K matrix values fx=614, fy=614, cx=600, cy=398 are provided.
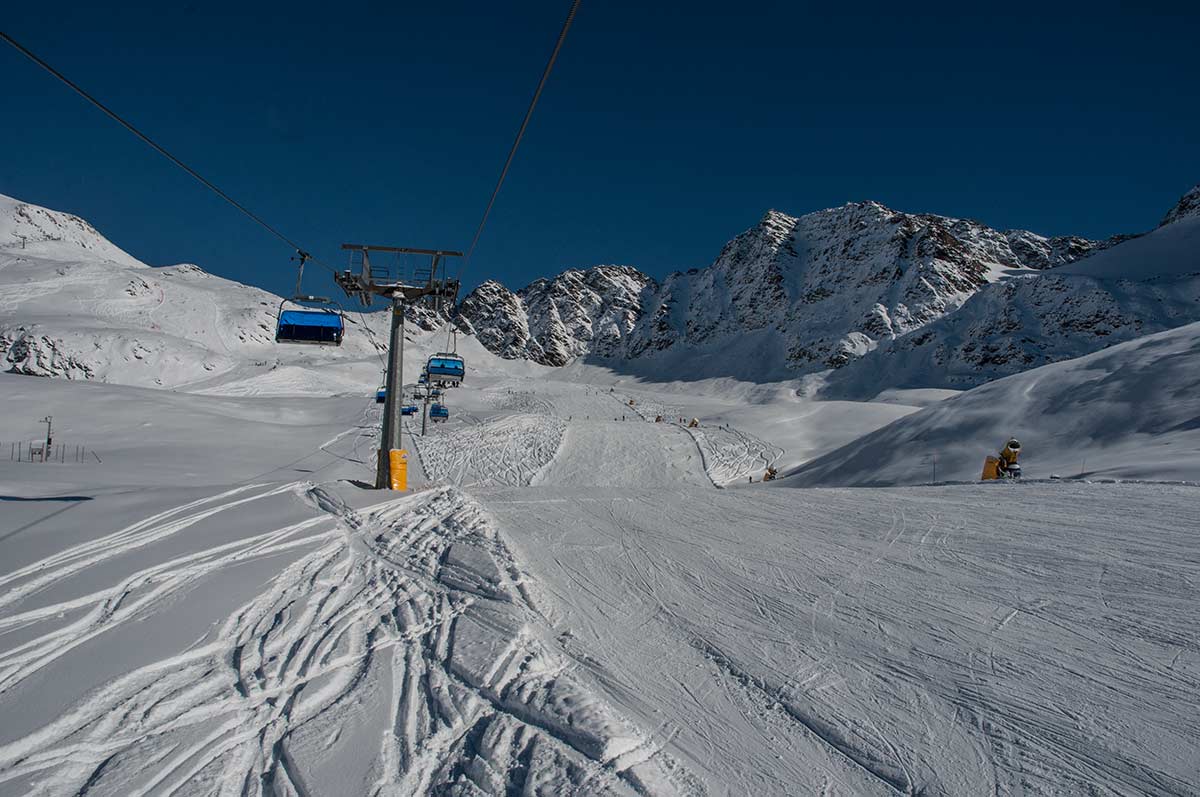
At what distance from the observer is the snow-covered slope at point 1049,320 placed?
202 ft

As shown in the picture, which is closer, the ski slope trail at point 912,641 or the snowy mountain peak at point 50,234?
the ski slope trail at point 912,641

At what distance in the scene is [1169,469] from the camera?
9883mm

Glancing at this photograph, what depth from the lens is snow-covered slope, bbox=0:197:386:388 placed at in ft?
243

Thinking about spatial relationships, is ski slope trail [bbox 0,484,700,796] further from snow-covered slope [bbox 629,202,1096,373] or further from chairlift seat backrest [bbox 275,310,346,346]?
snow-covered slope [bbox 629,202,1096,373]

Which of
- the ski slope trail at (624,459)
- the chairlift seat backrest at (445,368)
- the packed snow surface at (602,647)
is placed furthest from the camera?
the chairlift seat backrest at (445,368)

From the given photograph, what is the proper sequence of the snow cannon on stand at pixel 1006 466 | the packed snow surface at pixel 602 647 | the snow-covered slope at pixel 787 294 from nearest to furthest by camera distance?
the packed snow surface at pixel 602 647 < the snow cannon on stand at pixel 1006 466 < the snow-covered slope at pixel 787 294

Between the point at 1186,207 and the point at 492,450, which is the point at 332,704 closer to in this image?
the point at 492,450

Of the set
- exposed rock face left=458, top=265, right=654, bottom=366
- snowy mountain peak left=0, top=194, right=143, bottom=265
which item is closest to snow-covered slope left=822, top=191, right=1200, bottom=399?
exposed rock face left=458, top=265, right=654, bottom=366

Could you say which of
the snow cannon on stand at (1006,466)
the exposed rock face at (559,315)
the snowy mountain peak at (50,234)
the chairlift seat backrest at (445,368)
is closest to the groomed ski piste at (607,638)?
the snow cannon on stand at (1006,466)

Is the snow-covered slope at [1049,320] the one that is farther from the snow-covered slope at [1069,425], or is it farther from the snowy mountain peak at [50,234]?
the snowy mountain peak at [50,234]

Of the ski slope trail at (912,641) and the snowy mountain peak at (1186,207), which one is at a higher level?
the snowy mountain peak at (1186,207)

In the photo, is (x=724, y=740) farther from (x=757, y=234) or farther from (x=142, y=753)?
(x=757, y=234)

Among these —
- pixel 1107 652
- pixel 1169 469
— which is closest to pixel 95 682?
pixel 1107 652

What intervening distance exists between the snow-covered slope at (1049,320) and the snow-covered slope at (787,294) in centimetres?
978
